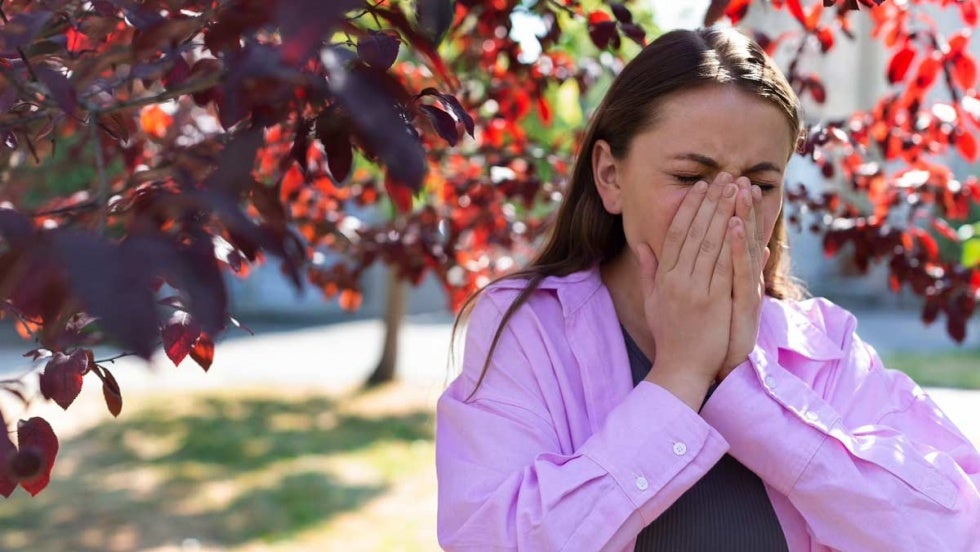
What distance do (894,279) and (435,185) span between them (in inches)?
69.7

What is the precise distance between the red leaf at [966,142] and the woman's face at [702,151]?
152cm

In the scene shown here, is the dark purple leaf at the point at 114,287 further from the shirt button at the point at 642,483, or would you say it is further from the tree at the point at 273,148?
the shirt button at the point at 642,483

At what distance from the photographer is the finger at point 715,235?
1.66m

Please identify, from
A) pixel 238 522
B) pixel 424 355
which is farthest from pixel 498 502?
pixel 424 355

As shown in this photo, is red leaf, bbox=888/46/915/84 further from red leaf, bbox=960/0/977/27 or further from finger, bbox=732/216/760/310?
finger, bbox=732/216/760/310

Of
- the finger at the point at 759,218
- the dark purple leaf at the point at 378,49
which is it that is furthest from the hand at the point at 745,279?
the dark purple leaf at the point at 378,49

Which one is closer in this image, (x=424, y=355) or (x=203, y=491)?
(x=203, y=491)

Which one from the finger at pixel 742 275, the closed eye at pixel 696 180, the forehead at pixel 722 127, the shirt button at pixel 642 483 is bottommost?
the shirt button at pixel 642 483

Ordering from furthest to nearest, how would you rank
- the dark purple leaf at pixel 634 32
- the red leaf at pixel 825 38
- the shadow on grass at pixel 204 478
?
1. the shadow on grass at pixel 204 478
2. the red leaf at pixel 825 38
3. the dark purple leaf at pixel 634 32

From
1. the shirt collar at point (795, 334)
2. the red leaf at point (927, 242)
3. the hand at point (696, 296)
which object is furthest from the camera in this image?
the red leaf at point (927, 242)

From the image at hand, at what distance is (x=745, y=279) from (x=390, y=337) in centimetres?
877

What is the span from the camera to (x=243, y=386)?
1044 cm

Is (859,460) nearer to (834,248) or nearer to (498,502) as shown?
(498,502)

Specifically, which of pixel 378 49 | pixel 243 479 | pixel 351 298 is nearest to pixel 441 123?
pixel 378 49
